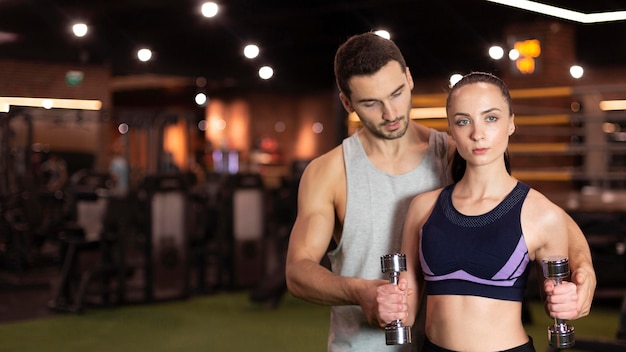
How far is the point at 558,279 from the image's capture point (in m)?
1.76

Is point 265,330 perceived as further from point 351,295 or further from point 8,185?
point 351,295

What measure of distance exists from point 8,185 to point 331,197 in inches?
251

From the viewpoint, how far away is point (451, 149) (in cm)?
228

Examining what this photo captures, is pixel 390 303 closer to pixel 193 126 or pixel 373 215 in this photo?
pixel 373 215

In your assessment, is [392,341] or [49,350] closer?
[392,341]

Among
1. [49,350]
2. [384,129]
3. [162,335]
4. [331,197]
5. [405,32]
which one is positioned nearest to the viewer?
[384,129]

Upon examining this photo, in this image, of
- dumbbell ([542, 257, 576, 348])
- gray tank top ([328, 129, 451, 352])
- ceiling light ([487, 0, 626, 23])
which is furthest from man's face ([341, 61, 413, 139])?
ceiling light ([487, 0, 626, 23])

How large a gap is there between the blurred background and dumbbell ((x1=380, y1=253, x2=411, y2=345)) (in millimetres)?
1271

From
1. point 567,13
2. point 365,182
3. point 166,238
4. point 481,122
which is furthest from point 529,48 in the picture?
point 481,122

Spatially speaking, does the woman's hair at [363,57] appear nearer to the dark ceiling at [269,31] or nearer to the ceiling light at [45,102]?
the ceiling light at [45,102]

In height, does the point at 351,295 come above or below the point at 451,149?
below

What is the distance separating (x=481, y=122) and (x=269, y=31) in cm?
1198

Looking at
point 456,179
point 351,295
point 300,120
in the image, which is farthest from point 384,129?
point 300,120

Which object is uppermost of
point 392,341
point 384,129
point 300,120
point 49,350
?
point 300,120
